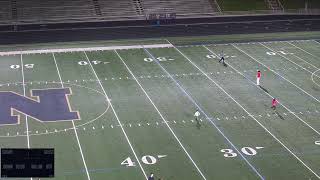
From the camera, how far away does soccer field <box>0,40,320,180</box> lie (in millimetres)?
23109

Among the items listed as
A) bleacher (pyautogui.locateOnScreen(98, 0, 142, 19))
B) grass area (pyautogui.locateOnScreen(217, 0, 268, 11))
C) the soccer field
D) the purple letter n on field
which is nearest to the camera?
the soccer field

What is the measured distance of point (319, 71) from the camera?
34.8m

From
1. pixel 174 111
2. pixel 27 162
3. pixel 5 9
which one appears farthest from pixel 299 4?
pixel 27 162

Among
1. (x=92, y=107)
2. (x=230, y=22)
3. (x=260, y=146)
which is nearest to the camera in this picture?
(x=260, y=146)

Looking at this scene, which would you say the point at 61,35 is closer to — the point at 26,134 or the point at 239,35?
the point at 239,35

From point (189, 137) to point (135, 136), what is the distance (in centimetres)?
222

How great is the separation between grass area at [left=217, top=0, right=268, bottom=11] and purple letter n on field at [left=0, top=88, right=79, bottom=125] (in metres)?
23.5

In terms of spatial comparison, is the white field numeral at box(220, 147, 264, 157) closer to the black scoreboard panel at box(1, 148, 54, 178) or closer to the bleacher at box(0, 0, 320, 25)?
the black scoreboard panel at box(1, 148, 54, 178)

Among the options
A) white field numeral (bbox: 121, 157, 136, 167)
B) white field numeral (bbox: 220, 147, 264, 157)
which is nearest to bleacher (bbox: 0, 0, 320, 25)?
white field numeral (bbox: 220, 147, 264, 157)

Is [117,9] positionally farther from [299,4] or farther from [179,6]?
[299,4]

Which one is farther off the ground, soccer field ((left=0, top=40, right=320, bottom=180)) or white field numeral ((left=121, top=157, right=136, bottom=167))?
white field numeral ((left=121, top=157, right=136, bottom=167))

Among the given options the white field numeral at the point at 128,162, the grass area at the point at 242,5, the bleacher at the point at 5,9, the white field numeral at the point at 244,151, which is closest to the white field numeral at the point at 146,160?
the white field numeral at the point at 128,162

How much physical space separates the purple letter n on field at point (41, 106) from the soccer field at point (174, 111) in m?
0.28

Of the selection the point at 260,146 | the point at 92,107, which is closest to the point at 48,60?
the point at 92,107
